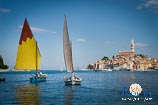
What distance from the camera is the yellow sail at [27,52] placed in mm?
71750

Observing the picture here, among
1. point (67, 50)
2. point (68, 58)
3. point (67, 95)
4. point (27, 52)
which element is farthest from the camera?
point (27, 52)

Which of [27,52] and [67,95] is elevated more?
[27,52]

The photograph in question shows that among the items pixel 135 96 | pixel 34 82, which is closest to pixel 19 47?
pixel 34 82

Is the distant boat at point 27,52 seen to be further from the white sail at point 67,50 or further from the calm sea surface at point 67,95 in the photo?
the white sail at point 67,50

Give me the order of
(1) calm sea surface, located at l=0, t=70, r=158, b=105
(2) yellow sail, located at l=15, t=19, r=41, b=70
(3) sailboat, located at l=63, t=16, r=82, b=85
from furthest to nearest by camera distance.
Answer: (2) yellow sail, located at l=15, t=19, r=41, b=70 → (3) sailboat, located at l=63, t=16, r=82, b=85 → (1) calm sea surface, located at l=0, t=70, r=158, b=105

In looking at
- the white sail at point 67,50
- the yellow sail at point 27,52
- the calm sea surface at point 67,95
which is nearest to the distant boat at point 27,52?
the yellow sail at point 27,52

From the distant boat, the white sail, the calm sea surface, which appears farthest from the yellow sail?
the white sail

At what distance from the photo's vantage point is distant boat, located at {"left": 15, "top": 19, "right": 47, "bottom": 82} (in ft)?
235

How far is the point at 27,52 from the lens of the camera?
73562 mm

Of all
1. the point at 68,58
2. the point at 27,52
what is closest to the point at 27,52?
the point at 27,52

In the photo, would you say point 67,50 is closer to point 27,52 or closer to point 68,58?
point 68,58

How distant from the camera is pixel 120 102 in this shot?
3931 centimetres

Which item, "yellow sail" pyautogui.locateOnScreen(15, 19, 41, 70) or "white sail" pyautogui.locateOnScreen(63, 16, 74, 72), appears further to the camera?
"yellow sail" pyautogui.locateOnScreen(15, 19, 41, 70)

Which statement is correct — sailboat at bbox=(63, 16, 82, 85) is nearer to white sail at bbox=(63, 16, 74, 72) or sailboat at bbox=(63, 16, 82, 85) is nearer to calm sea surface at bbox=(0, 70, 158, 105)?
white sail at bbox=(63, 16, 74, 72)
